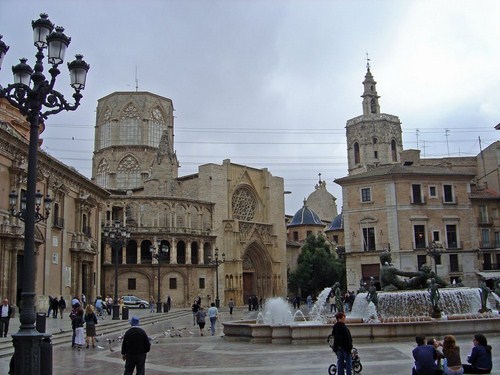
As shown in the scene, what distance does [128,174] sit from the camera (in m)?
76.2

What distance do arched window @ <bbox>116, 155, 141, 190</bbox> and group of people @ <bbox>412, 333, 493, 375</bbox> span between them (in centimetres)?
6895

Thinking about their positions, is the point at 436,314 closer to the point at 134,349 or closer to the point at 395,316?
the point at 395,316

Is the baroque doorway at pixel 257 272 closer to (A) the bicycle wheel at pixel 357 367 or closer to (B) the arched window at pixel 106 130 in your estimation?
(B) the arched window at pixel 106 130

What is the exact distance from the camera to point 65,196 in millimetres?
36844

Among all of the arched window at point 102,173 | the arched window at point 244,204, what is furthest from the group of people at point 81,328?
the arched window at point 102,173

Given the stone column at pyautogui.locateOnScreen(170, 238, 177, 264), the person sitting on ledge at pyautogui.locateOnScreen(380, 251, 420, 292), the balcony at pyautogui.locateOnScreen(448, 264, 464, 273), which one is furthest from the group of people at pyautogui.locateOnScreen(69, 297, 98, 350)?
the stone column at pyautogui.locateOnScreen(170, 238, 177, 264)

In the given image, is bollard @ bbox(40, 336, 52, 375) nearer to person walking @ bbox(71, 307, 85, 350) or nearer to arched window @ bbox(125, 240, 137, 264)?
person walking @ bbox(71, 307, 85, 350)

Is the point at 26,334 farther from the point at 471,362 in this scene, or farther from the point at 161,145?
the point at 161,145

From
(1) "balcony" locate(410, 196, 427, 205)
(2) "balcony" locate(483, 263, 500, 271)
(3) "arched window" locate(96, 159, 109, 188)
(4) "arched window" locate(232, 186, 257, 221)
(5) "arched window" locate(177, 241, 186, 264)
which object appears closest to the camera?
(1) "balcony" locate(410, 196, 427, 205)

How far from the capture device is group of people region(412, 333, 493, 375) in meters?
8.24

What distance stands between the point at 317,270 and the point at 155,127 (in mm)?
31433

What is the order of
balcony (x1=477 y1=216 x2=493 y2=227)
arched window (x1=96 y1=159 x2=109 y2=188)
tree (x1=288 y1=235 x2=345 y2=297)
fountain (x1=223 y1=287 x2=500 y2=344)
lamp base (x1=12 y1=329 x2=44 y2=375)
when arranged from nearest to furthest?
1. lamp base (x1=12 y1=329 x2=44 y2=375)
2. fountain (x1=223 y1=287 x2=500 y2=344)
3. balcony (x1=477 y1=216 x2=493 y2=227)
4. tree (x1=288 y1=235 x2=345 y2=297)
5. arched window (x1=96 y1=159 x2=109 y2=188)

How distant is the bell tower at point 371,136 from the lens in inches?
3593

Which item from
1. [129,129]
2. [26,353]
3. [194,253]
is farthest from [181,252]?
[26,353]
